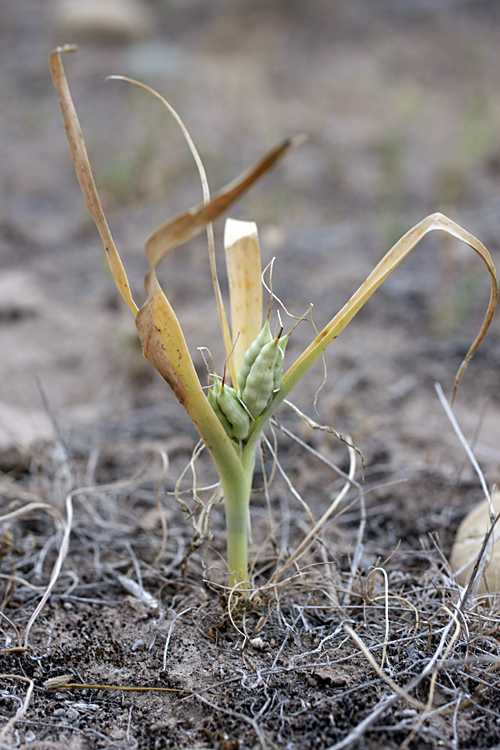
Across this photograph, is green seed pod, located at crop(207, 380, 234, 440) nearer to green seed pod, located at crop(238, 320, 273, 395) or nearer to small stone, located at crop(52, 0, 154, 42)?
green seed pod, located at crop(238, 320, 273, 395)

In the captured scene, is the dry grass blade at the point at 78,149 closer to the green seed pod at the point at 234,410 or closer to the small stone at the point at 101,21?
the green seed pod at the point at 234,410

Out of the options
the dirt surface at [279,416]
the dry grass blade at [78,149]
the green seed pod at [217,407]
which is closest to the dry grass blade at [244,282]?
the green seed pod at [217,407]

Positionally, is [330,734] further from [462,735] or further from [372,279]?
[372,279]

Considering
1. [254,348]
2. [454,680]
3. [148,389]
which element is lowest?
[148,389]

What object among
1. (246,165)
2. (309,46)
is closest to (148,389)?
(246,165)

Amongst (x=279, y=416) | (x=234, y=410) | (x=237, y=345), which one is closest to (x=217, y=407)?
(x=234, y=410)

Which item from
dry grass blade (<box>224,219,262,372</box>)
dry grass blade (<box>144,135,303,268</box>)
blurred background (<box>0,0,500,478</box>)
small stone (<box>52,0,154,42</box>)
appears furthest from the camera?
small stone (<box>52,0,154,42</box>)

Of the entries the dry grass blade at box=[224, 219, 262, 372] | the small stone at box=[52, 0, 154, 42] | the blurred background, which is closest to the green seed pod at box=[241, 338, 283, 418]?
the dry grass blade at box=[224, 219, 262, 372]
